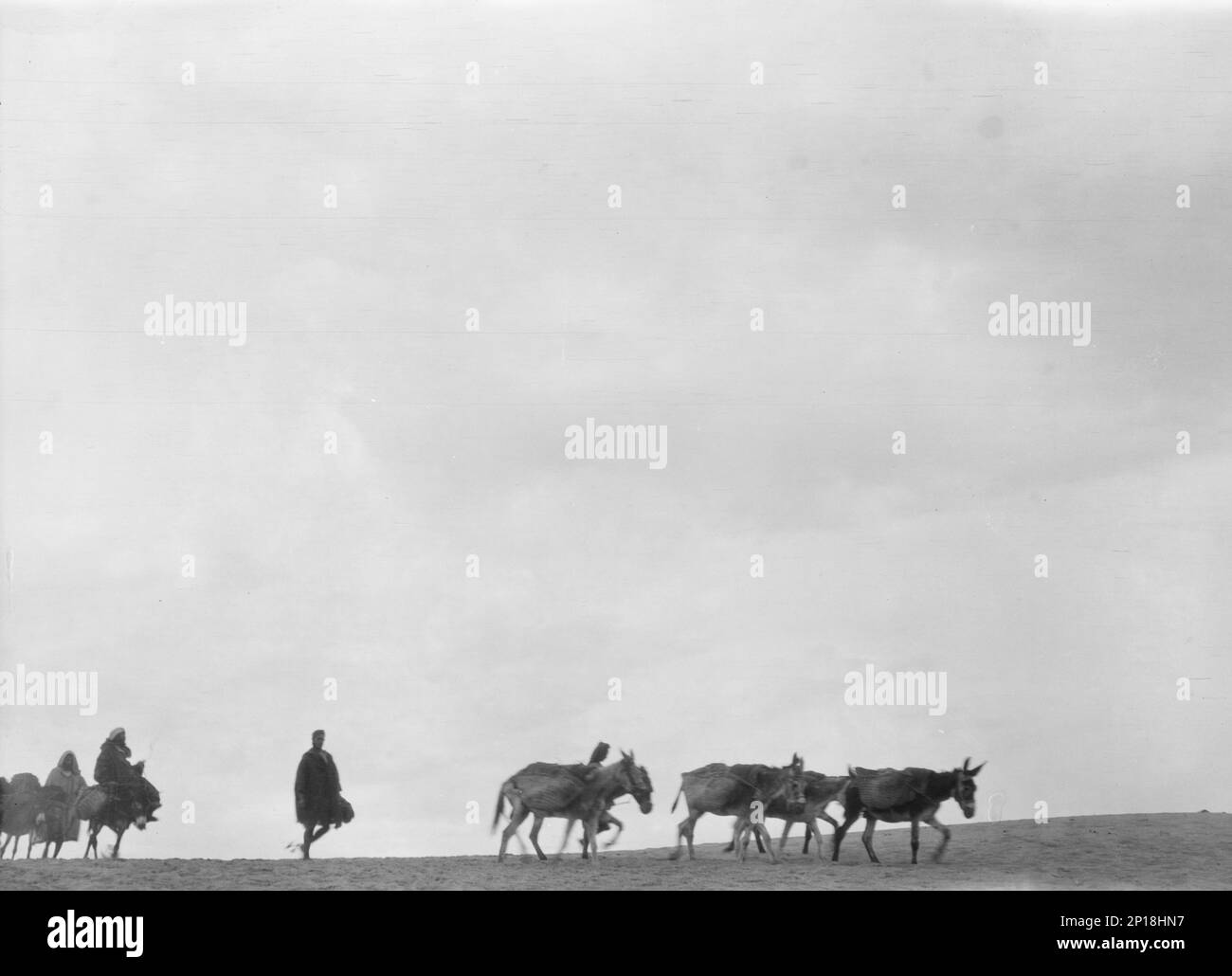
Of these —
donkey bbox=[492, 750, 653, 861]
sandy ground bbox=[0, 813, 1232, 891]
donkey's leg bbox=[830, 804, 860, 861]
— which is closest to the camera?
sandy ground bbox=[0, 813, 1232, 891]

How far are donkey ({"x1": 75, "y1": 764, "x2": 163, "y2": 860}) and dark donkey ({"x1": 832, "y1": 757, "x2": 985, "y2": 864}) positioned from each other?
11688mm

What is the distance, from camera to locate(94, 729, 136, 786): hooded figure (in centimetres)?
2558

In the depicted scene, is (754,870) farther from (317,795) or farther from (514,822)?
(317,795)

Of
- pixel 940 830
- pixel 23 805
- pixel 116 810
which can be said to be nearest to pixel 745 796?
pixel 940 830

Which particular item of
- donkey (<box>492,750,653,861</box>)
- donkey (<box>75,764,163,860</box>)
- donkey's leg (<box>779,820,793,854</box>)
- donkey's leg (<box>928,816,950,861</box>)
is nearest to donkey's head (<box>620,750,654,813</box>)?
donkey (<box>492,750,653,861</box>)

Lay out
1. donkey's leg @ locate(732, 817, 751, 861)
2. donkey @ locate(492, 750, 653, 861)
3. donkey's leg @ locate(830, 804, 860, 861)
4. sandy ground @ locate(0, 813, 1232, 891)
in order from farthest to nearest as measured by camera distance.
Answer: donkey's leg @ locate(830, 804, 860, 861) < donkey's leg @ locate(732, 817, 751, 861) < donkey @ locate(492, 750, 653, 861) < sandy ground @ locate(0, 813, 1232, 891)

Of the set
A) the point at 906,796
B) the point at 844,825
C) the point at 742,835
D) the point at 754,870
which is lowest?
the point at 754,870

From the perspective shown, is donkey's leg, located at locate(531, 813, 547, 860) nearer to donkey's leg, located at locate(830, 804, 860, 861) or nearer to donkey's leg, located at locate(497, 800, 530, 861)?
donkey's leg, located at locate(497, 800, 530, 861)

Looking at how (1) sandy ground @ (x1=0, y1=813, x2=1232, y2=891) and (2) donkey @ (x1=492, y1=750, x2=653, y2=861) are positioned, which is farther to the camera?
(2) donkey @ (x1=492, y1=750, x2=653, y2=861)

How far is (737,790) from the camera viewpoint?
25.6 metres

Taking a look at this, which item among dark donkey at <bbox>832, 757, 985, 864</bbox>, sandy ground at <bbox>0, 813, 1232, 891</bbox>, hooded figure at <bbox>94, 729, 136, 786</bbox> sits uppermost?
hooded figure at <bbox>94, 729, 136, 786</bbox>

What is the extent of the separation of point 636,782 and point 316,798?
17.6 feet
